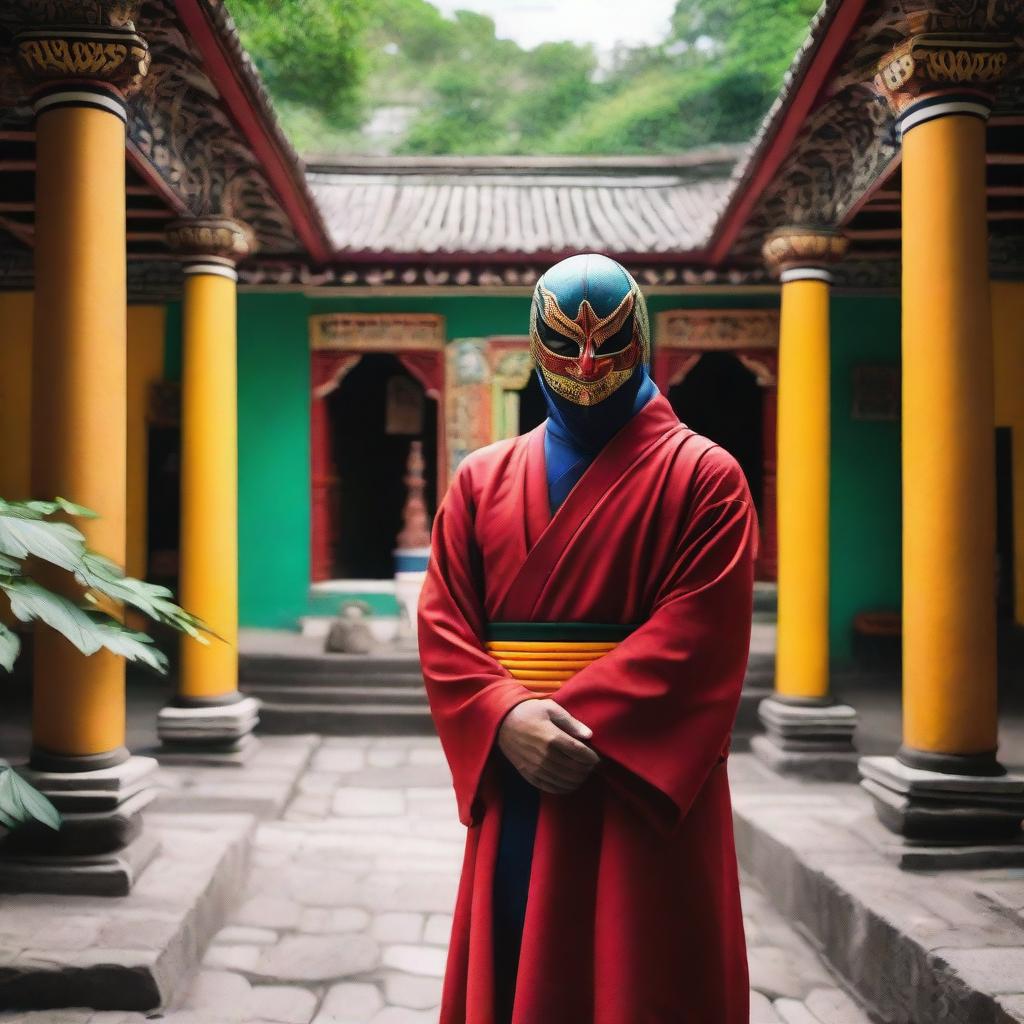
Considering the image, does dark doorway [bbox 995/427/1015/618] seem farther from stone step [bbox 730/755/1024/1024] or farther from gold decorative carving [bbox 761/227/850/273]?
stone step [bbox 730/755/1024/1024]

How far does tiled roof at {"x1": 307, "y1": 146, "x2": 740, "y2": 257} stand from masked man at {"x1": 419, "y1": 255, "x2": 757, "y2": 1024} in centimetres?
587

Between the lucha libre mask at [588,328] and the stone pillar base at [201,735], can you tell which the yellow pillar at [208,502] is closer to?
the stone pillar base at [201,735]

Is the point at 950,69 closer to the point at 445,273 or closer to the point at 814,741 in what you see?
the point at 814,741

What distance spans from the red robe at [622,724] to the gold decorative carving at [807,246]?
14.0ft

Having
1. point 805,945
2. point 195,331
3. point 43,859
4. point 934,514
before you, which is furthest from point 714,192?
point 43,859

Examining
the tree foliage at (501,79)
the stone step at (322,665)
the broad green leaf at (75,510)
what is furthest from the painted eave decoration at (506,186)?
the tree foliage at (501,79)

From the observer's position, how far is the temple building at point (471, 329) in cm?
367

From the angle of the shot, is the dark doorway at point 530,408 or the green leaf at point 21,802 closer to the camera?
the green leaf at point 21,802

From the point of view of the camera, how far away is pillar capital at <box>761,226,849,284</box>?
580 cm

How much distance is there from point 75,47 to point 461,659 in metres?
3.03

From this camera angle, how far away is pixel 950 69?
3.74 metres

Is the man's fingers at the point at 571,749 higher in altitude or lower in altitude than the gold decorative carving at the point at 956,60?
lower

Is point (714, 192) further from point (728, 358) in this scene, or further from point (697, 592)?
point (697, 592)

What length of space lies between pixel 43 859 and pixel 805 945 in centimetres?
298
